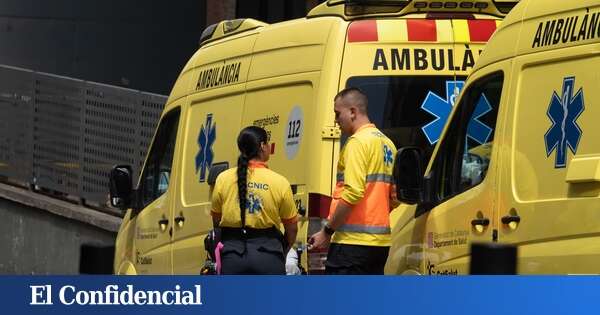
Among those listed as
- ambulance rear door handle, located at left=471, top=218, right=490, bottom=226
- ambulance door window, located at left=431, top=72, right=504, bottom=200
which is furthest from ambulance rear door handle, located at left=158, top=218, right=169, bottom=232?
ambulance rear door handle, located at left=471, top=218, right=490, bottom=226

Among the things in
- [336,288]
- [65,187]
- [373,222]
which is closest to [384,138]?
[373,222]

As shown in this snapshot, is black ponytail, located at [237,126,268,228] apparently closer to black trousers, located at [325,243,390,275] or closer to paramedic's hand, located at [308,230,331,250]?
paramedic's hand, located at [308,230,331,250]

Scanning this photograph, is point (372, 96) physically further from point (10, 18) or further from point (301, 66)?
point (10, 18)

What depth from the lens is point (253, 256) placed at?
736 cm

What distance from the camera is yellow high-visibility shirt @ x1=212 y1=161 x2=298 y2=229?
24.2 feet

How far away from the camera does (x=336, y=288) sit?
367 cm

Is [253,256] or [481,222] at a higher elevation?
[481,222]

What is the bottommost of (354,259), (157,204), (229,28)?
(354,259)

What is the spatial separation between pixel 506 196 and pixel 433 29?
2170 mm

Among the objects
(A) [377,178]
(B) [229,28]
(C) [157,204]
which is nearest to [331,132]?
(A) [377,178]

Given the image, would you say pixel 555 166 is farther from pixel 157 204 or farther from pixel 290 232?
pixel 157 204

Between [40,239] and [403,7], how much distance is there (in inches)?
348

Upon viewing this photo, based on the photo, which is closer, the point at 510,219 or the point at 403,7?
the point at 510,219

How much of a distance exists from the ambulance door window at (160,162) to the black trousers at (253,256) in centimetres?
254
